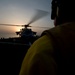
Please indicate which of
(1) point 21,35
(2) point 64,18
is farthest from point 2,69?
(1) point 21,35

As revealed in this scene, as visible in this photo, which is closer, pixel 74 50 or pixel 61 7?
pixel 74 50

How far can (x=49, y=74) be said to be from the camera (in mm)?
1172

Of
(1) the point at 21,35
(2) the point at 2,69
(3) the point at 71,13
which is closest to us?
(3) the point at 71,13

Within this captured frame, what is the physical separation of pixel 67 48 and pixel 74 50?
4cm

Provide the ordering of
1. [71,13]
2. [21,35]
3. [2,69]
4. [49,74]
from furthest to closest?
[21,35], [2,69], [71,13], [49,74]

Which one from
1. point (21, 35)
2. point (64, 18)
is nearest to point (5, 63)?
point (64, 18)

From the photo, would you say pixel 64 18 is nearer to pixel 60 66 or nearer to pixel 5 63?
pixel 60 66

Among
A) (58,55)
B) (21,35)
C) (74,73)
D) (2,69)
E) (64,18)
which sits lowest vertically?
(21,35)

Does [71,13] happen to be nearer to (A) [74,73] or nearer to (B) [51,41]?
(B) [51,41]

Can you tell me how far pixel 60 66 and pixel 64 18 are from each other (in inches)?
14.5

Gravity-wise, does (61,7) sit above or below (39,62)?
above

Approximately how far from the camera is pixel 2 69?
11.3m

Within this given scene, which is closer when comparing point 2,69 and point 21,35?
point 2,69

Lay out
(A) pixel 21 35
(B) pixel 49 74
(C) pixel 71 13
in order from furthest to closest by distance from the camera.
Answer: (A) pixel 21 35
(C) pixel 71 13
(B) pixel 49 74
